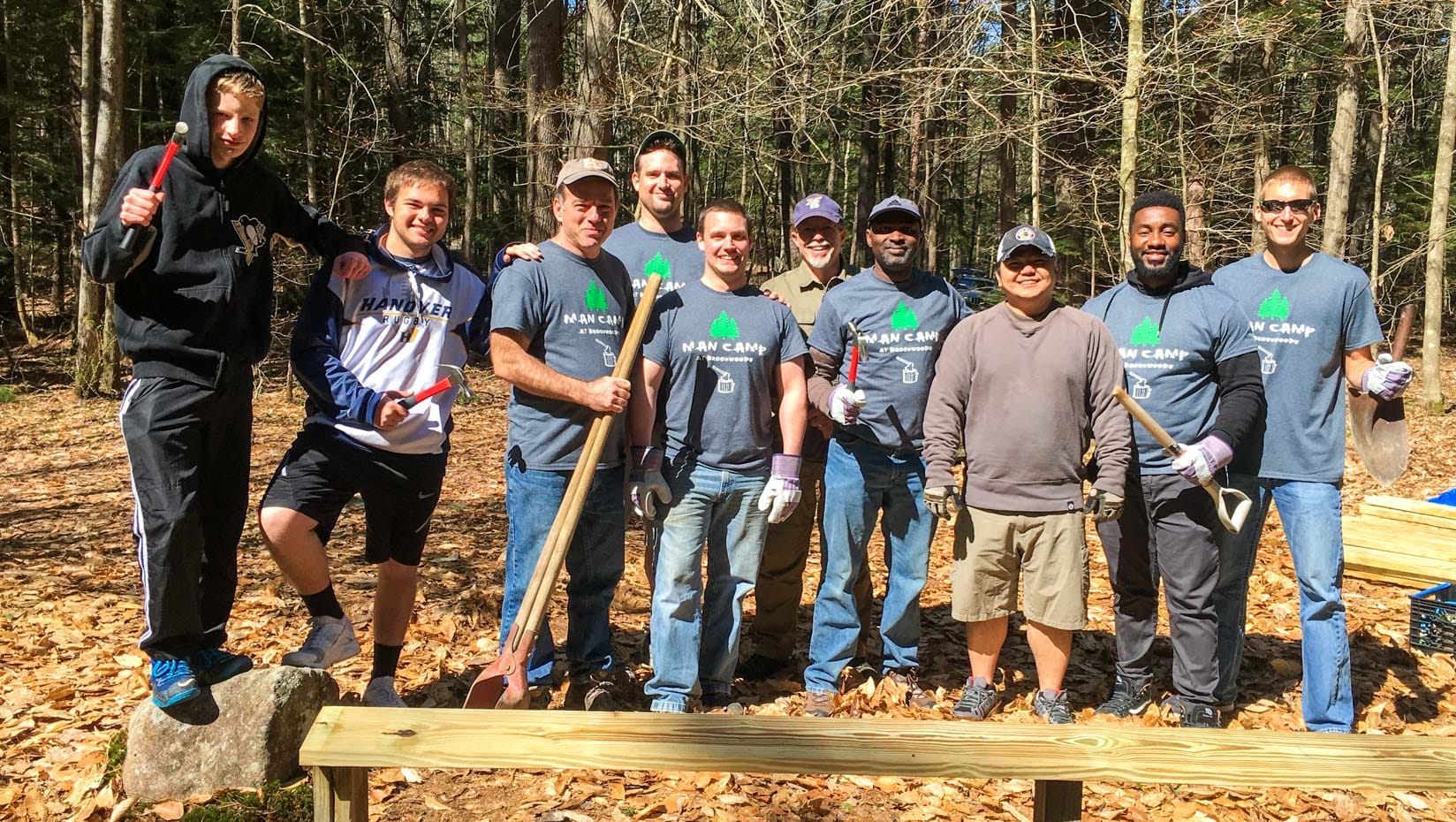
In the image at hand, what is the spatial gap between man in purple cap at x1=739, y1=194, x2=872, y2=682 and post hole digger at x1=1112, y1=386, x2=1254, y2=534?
1.49m

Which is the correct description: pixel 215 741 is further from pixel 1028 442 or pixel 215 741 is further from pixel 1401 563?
pixel 1401 563

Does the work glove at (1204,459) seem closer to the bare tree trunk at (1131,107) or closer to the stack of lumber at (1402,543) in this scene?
the stack of lumber at (1402,543)

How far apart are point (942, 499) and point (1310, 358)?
6.34ft

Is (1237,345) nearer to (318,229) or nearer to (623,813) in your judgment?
(623,813)

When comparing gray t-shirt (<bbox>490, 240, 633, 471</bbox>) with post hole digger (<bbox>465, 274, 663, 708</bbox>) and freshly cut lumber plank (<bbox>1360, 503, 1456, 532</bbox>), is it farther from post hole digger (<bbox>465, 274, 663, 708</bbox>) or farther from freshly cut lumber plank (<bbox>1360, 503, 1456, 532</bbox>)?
freshly cut lumber plank (<bbox>1360, 503, 1456, 532</bbox>)

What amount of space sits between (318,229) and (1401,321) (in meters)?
5.51

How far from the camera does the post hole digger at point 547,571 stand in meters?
4.07

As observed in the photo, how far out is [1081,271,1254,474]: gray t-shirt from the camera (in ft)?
15.7

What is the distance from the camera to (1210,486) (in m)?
4.64

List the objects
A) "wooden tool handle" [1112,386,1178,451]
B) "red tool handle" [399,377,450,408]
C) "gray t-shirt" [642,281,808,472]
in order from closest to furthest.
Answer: "red tool handle" [399,377,450,408], "wooden tool handle" [1112,386,1178,451], "gray t-shirt" [642,281,808,472]

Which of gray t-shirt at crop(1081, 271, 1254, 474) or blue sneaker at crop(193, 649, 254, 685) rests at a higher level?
gray t-shirt at crop(1081, 271, 1254, 474)

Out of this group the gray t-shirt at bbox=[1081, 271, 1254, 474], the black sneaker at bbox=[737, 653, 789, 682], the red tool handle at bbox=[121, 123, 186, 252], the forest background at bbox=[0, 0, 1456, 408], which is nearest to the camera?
the red tool handle at bbox=[121, 123, 186, 252]

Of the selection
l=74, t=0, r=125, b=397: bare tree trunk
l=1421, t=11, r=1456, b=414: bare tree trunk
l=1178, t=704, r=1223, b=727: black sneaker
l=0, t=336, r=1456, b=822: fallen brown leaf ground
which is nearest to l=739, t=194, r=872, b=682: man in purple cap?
l=0, t=336, r=1456, b=822: fallen brown leaf ground

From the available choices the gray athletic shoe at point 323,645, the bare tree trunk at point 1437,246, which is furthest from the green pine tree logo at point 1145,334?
the bare tree trunk at point 1437,246
